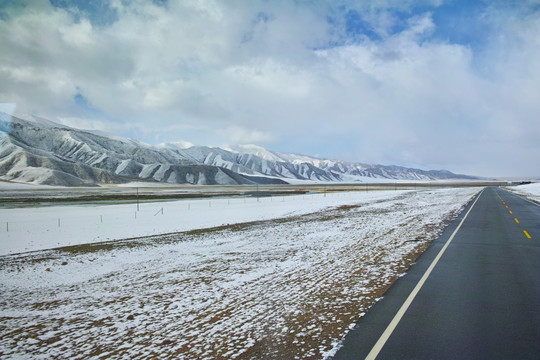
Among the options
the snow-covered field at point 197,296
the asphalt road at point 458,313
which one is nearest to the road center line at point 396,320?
the asphalt road at point 458,313

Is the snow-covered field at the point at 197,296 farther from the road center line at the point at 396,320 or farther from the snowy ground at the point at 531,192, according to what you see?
the snowy ground at the point at 531,192

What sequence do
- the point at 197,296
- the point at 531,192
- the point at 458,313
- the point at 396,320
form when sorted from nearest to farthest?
the point at 396,320, the point at 458,313, the point at 197,296, the point at 531,192

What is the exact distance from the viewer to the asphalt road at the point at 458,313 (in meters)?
4.55

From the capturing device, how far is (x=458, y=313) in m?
5.85

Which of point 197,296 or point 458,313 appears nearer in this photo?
point 458,313

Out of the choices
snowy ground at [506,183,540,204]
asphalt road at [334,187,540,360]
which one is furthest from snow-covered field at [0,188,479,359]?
snowy ground at [506,183,540,204]

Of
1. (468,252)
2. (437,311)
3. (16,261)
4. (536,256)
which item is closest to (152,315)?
(437,311)

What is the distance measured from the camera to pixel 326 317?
19.0ft

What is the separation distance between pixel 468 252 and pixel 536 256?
1912 mm

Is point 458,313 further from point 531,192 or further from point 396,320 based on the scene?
point 531,192

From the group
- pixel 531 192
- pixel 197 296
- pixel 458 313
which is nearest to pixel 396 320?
pixel 458 313

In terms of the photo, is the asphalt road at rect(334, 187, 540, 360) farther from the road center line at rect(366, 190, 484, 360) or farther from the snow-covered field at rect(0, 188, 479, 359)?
the snow-covered field at rect(0, 188, 479, 359)

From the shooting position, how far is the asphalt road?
4551 millimetres

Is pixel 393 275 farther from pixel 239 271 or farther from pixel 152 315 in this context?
pixel 152 315
